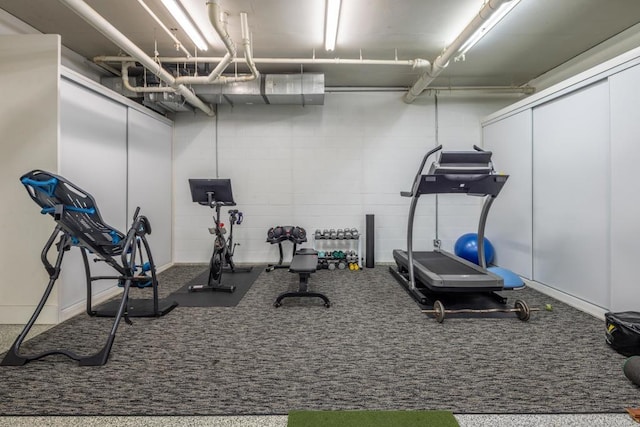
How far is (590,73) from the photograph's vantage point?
314cm

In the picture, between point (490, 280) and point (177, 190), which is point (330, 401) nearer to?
point (490, 280)

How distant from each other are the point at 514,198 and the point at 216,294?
4.64 m

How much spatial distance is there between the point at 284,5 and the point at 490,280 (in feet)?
12.6

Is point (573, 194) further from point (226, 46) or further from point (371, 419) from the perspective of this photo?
point (226, 46)

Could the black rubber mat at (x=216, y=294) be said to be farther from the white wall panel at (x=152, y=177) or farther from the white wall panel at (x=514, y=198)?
the white wall panel at (x=514, y=198)

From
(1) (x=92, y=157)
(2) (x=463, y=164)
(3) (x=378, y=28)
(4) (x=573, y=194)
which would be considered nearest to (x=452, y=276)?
(2) (x=463, y=164)

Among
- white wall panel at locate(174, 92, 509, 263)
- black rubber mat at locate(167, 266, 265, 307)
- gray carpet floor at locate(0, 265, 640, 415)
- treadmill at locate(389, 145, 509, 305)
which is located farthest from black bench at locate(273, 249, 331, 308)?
white wall panel at locate(174, 92, 509, 263)

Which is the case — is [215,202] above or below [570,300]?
above

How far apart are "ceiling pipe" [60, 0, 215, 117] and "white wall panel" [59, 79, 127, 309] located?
75 centimetres

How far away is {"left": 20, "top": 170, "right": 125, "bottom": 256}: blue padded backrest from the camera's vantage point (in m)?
2.10

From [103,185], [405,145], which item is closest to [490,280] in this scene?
[405,145]

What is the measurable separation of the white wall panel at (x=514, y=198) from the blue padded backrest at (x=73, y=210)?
199 inches

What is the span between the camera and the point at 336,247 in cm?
553

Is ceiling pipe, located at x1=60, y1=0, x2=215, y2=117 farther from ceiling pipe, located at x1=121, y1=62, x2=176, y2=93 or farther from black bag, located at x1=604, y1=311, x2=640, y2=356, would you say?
black bag, located at x1=604, y1=311, x2=640, y2=356
